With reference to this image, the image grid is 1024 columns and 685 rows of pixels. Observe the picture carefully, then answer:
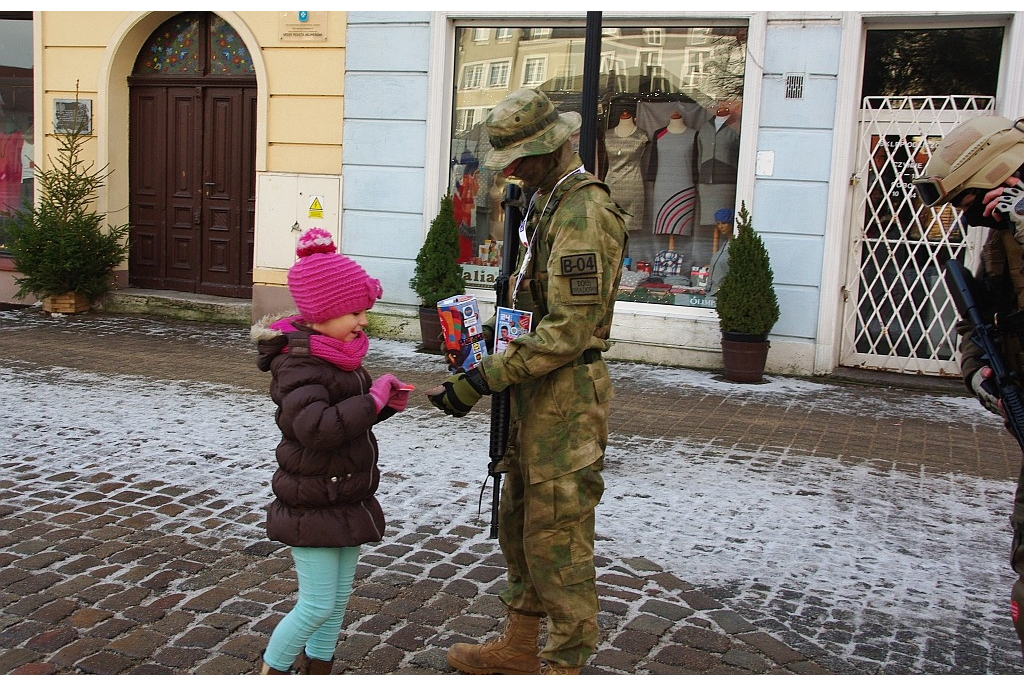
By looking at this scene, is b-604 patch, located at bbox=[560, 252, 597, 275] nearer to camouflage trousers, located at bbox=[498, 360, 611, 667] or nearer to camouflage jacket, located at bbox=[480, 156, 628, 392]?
camouflage jacket, located at bbox=[480, 156, 628, 392]

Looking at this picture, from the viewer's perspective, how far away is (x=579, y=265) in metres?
3.16

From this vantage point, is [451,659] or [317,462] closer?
[317,462]

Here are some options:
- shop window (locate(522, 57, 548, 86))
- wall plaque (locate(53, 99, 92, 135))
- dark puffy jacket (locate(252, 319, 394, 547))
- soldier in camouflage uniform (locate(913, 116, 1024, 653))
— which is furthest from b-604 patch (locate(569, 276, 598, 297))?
wall plaque (locate(53, 99, 92, 135))

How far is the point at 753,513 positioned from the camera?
546cm

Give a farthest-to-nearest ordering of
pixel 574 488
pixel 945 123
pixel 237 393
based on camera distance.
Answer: pixel 945 123 → pixel 237 393 → pixel 574 488

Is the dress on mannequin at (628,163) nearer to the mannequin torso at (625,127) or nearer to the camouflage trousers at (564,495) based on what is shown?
the mannequin torso at (625,127)

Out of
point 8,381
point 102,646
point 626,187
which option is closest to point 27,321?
point 8,381

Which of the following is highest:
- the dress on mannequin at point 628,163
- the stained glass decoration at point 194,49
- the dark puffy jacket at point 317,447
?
the stained glass decoration at point 194,49

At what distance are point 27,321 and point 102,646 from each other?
8.48 m

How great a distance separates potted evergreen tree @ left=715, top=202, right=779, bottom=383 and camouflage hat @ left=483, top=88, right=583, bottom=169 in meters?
5.82

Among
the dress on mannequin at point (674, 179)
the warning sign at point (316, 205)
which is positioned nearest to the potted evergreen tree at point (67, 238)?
the warning sign at point (316, 205)

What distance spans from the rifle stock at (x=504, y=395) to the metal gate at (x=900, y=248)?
254 inches

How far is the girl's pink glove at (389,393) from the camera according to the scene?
3039 mm

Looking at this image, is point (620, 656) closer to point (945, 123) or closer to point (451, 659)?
point (451, 659)
